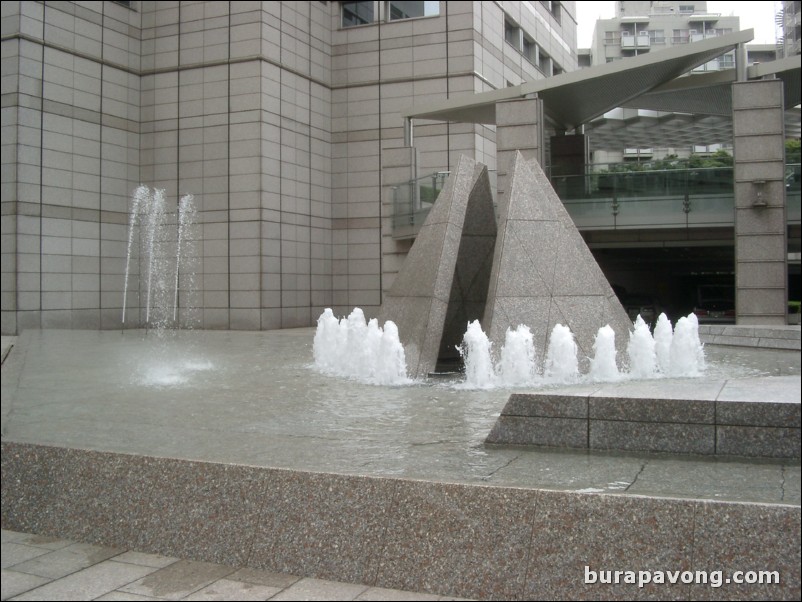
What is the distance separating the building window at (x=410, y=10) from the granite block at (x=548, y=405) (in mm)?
23102

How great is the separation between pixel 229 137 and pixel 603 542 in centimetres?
2191

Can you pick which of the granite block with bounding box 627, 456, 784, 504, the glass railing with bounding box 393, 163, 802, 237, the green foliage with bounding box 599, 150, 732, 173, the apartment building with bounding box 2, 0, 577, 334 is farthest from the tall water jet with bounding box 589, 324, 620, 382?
the apartment building with bounding box 2, 0, 577, 334

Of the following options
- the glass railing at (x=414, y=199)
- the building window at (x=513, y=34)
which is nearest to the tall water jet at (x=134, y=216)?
the glass railing at (x=414, y=199)

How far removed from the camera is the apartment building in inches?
840

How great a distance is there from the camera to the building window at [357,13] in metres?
26.5

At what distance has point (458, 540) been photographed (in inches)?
141

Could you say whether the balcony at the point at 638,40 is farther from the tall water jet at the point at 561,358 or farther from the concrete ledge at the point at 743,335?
the tall water jet at the point at 561,358

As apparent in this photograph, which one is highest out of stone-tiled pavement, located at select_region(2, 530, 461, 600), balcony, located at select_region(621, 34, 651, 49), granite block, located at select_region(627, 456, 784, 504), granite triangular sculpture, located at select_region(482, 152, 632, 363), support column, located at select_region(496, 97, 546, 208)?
balcony, located at select_region(621, 34, 651, 49)

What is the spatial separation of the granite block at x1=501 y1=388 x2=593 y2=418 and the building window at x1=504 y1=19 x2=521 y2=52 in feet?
85.9

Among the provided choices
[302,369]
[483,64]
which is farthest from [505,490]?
[483,64]

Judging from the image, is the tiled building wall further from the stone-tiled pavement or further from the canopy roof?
the stone-tiled pavement

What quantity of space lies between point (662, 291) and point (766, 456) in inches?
847

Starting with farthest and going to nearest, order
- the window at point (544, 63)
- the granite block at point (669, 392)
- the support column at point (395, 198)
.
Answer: the window at point (544, 63)
the support column at point (395, 198)
the granite block at point (669, 392)

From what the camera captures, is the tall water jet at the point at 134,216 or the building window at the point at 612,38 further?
the tall water jet at the point at 134,216
